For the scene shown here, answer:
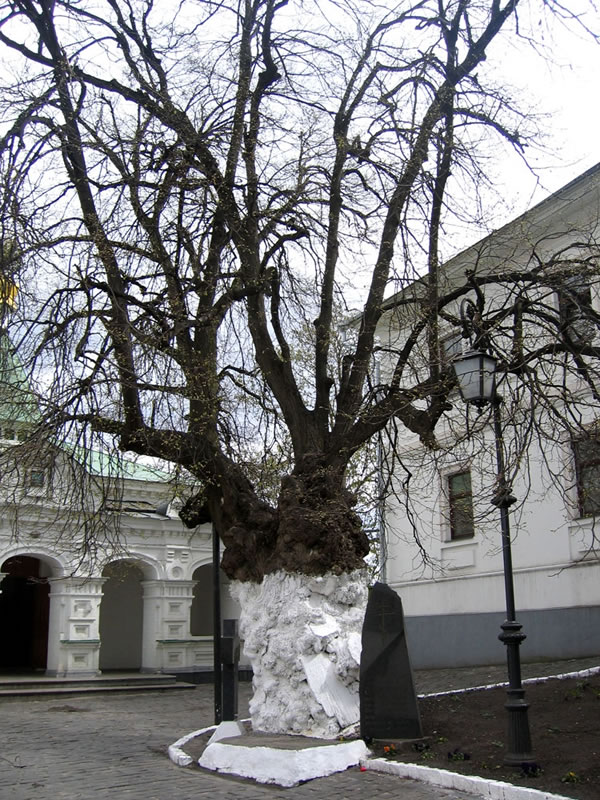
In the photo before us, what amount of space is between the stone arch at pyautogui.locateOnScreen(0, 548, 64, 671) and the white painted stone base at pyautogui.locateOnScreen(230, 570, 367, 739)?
1649cm

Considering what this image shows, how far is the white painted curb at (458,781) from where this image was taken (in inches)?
273

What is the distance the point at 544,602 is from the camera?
17078 mm

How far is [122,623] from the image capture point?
27859mm

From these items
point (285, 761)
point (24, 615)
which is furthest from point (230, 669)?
point (24, 615)

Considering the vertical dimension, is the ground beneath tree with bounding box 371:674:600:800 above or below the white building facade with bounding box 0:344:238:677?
below

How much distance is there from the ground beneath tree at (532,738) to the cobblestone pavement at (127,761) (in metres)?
0.55

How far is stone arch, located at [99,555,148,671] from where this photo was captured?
27.4 metres

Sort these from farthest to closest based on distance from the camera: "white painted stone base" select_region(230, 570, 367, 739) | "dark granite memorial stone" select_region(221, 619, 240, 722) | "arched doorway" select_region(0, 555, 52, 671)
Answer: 1. "arched doorway" select_region(0, 555, 52, 671)
2. "dark granite memorial stone" select_region(221, 619, 240, 722)
3. "white painted stone base" select_region(230, 570, 367, 739)

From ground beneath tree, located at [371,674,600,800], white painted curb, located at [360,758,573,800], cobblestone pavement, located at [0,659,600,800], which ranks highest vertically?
ground beneath tree, located at [371,674,600,800]

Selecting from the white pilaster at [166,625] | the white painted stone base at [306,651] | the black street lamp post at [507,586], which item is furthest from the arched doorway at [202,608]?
the black street lamp post at [507,586]

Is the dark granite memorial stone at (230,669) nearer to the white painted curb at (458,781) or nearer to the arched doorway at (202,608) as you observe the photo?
the white painted curb at (458,781)

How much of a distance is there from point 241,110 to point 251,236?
190cm

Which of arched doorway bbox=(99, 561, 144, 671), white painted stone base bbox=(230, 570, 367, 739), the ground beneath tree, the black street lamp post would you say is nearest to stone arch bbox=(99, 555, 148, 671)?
arched doorway bbox=(99, 561, 144, 671)

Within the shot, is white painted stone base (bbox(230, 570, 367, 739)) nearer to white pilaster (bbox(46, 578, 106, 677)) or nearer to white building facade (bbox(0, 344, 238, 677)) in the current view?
white building facade (bbox(0, 344, 238, 677))
